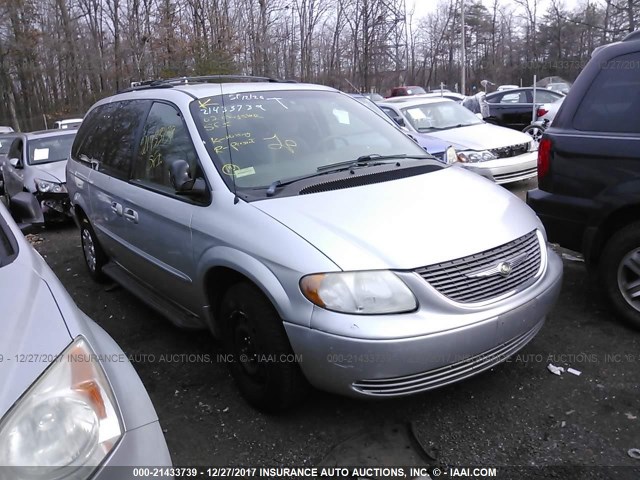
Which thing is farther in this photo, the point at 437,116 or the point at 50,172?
the point at 437,116

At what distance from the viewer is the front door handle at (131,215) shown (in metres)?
3.77

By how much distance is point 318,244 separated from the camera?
8.13ft

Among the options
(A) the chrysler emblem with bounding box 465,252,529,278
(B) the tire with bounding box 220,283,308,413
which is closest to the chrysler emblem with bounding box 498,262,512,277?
(A) the chrysler emblem with bounding box 465,252,529,278

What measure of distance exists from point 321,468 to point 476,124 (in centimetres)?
803

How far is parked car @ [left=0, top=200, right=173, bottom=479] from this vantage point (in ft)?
4.34

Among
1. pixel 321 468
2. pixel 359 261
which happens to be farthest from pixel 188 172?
pixel 321 468

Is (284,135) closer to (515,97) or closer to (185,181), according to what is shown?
(185,181)

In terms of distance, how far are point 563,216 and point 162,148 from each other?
2.95m

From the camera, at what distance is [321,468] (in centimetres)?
250

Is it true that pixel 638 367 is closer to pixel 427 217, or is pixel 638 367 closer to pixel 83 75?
pixel 427 217

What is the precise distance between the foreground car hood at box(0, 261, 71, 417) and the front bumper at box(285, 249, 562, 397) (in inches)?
43.6

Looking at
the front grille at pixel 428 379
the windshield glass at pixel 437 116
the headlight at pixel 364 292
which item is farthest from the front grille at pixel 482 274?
the windshield glass at pixel 437 116

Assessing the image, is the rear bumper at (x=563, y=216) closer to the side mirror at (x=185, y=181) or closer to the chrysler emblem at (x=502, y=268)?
the chrysler emblem at (x=502, y=268)

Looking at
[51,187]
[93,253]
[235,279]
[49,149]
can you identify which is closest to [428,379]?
[235,279]
